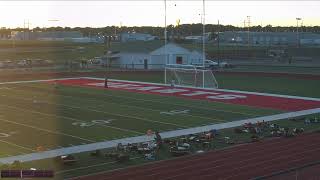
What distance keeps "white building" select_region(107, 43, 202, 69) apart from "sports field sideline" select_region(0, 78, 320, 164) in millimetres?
15932

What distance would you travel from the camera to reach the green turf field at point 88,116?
20.9 meters

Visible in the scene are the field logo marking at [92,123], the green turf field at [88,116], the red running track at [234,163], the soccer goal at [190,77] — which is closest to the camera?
the red running track at [234,163]

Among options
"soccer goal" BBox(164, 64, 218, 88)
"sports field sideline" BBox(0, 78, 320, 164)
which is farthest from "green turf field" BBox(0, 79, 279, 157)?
"soccer goal" BBox(164, 64, 218, 88)

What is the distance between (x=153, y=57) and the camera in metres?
59.1

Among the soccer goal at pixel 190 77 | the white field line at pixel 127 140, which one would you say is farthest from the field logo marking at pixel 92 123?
the soccer goal at pixel 190 77

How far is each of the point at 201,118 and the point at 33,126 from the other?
295 inches

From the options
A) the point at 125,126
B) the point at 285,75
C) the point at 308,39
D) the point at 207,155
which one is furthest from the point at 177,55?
the point at 308,39

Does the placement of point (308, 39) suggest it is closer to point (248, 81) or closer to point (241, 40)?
point (241, 40)

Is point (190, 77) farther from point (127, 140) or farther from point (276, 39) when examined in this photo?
point (276, 39)

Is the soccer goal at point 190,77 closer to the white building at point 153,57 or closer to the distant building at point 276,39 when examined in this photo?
the white building at point 153,57

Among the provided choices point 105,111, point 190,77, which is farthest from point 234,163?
point 190,77

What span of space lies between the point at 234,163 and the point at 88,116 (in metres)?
11.1

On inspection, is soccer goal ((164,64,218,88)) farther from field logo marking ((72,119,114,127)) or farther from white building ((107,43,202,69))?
field logo marking ((72,119,114,127))

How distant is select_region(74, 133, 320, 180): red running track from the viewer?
50.0 feet
